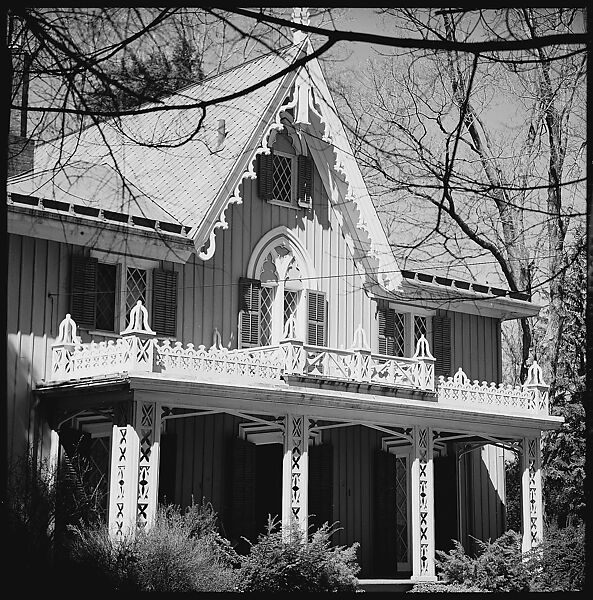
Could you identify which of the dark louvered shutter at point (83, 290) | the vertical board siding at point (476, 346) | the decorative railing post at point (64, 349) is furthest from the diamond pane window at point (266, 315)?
the vertical board siding at point (476, 346)

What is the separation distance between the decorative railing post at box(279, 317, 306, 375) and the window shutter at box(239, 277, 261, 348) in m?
1.83

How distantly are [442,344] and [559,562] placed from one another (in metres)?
8.51

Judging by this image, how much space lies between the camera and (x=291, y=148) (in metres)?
25.9

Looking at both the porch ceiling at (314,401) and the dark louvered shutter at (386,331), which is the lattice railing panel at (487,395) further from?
the dark louvered shutter at (386,331)

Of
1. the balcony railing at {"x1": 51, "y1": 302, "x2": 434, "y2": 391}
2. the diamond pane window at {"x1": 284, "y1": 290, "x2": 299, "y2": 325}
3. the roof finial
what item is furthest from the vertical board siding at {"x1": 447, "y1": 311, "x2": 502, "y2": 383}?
the roof finial

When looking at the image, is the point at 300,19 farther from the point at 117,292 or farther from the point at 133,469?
the point at 117,292

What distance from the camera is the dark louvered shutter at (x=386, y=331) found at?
2700 cm

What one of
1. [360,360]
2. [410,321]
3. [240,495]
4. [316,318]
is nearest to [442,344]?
[410,321]

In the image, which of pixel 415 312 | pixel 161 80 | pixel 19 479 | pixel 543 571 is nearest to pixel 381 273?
pixel 415 312

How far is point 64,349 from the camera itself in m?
20.9

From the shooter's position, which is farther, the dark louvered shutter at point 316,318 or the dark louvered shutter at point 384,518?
the dark louvered shutter at point 384,518

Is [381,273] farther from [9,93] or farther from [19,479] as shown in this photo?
[9,93]

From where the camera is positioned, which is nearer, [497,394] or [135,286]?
[135,286]

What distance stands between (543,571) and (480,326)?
951 cm
